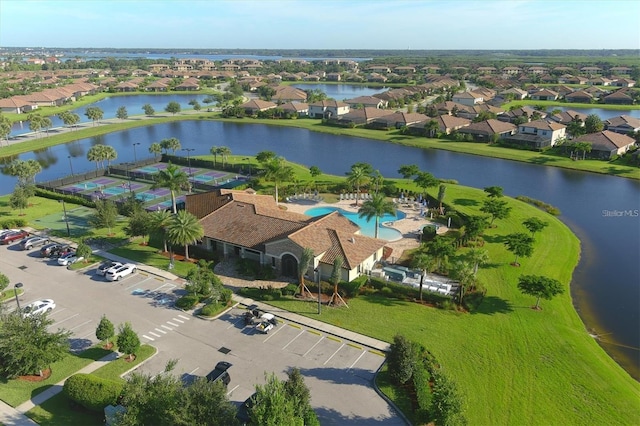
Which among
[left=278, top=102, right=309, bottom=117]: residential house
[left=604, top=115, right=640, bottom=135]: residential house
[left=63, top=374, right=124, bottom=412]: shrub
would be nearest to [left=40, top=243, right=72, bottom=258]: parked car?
[left=63, top=374, right=124, bottom=412]: shrub

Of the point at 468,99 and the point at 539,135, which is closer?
the point at 539,135

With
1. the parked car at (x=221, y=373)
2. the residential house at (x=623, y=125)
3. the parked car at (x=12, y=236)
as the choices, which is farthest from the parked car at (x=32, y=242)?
the residential house at (x=623, y=125)

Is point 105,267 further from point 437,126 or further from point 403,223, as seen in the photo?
point 437,126

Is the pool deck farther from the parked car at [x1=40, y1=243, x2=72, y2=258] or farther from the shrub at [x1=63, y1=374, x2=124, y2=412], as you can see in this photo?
the shrub at [x1=63, y1=374, x2=124, y2=412]

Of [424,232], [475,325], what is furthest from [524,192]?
[475,325]

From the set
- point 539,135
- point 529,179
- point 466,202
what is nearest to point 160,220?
point 466,202

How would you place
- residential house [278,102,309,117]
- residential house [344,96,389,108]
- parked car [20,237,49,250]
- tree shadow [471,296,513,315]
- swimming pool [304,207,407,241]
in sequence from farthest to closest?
residential house [344,96,389,108]
residential house [278,102,309,117]
swimming pool [304,207,407,241]
parked car [20,237,49,250]
tree shadow [471,296,513,315]

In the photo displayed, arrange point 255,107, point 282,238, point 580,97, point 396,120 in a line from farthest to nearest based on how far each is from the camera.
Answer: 1. point 580,97
2. point 255,107
3. point 396,120
4. point 282,238
